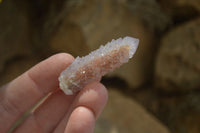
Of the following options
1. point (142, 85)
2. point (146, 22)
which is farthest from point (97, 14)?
point (142, 85)

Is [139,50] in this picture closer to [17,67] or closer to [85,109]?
[17,67]

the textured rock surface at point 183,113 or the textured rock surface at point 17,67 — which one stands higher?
the textured rock surface at point 17,67

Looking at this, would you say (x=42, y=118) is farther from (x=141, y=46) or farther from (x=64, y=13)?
(x=141, y=46)

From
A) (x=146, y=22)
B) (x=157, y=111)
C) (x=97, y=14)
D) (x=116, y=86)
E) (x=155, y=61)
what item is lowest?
(x=157, y=111)

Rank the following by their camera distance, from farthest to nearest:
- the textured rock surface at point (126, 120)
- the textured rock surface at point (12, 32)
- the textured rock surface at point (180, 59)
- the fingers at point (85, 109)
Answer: the textured rock surface at point (12, 32) < the textured rock surface at point (180, 59) < the textured rock surface at point (126, 120) < the fingers at point (85, 109)

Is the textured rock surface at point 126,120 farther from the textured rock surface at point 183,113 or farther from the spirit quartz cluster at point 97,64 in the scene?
the spirit quartz cluster at point 97,64

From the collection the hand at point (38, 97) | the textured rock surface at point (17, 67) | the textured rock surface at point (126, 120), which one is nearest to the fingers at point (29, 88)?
the hand at point (38, 97)
